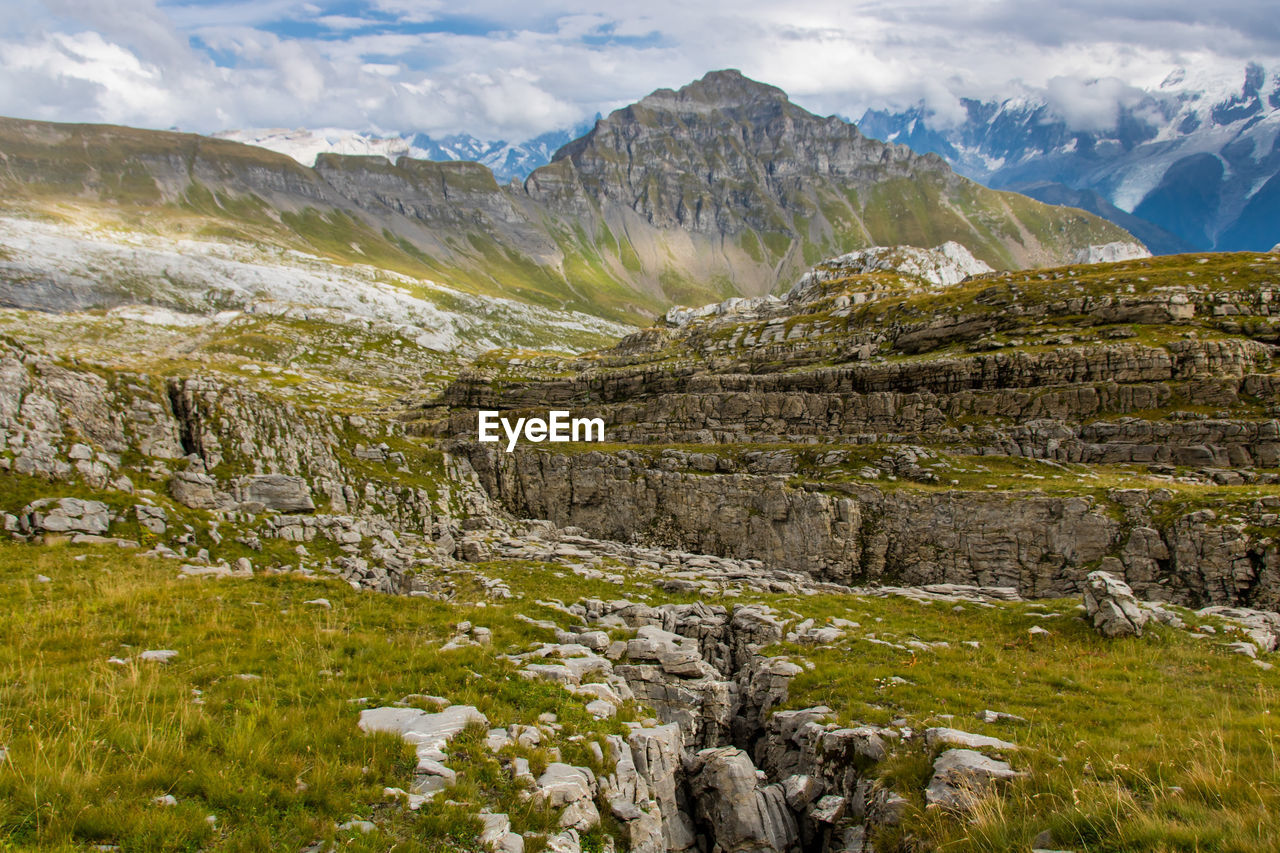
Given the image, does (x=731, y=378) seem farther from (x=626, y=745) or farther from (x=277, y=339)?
(x=277, y=339)

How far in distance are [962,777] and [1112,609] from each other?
553 inches

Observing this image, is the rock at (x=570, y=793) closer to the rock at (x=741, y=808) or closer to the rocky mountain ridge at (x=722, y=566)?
the rocky mountain ridge at (x=722, y=566)

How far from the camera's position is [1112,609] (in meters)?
18.0

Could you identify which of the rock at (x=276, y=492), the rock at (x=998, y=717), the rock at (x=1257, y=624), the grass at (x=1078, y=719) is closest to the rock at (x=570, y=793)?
the grass at (x=1078, y=719)

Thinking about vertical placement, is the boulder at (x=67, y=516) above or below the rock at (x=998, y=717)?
above

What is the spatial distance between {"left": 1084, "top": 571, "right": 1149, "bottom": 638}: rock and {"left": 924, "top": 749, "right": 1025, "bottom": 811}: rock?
1256 centimetres

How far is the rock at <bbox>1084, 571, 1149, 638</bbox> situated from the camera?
17.6 meters

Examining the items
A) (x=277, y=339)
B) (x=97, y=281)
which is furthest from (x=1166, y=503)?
(x=97, y=281)

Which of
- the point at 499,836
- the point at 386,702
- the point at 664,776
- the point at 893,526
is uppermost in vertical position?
the point at 386,702

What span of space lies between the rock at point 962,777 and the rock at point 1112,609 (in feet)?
41.2

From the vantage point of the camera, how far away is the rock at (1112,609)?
17.6 metres

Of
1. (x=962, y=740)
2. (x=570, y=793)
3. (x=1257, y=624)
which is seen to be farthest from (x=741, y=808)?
(x=1257, y=624)

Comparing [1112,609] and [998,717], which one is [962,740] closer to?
[998,717]

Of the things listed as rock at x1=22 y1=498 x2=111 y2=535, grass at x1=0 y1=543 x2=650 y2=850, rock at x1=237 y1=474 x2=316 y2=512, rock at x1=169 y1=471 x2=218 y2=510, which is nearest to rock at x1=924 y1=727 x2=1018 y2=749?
grass at x1=0 y1=543 x2=650 y2=850
